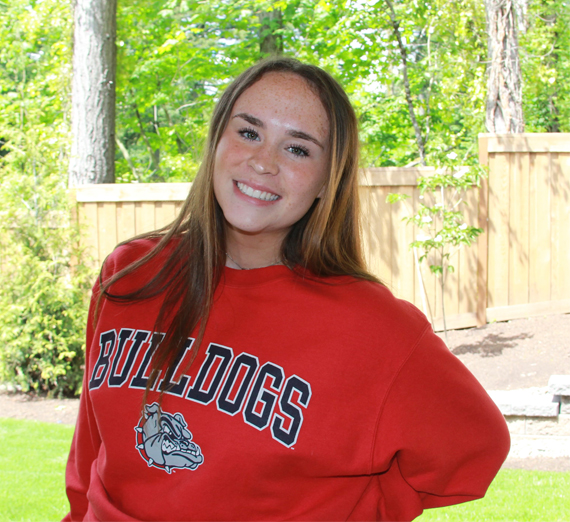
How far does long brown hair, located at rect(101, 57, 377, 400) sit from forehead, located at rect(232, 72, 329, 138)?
0.02m

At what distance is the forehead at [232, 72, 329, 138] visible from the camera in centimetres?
148

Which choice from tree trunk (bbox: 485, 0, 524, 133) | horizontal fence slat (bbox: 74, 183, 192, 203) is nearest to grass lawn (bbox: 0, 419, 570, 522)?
horizontal fence slat (bbox: 74, 183, 192, 203)

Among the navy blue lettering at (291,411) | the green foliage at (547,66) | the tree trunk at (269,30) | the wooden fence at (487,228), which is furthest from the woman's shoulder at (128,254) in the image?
the tree trunk at (269,30)

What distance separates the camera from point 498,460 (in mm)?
1313

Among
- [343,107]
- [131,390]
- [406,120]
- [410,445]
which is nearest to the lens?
[410,445]

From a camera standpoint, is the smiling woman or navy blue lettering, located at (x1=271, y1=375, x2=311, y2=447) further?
the smiling woman

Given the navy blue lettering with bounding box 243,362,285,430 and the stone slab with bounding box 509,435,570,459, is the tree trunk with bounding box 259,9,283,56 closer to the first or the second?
the stone slab with bounding box 509,435,570,459

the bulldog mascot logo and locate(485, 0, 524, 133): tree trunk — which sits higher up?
locate(485, 0, 524, 133): tree trunk

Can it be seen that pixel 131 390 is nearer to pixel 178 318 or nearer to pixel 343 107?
pixel 178 318

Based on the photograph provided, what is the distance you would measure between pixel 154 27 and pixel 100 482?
11.4 metres

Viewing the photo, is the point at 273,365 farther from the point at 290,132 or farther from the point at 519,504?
the point at 519,504

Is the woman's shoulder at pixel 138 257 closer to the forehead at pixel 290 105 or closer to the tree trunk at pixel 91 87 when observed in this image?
the forehead at pixel 290 105

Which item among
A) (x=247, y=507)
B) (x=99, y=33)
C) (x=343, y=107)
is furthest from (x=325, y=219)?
(x=99, y=33)

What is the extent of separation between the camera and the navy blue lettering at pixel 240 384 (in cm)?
131
